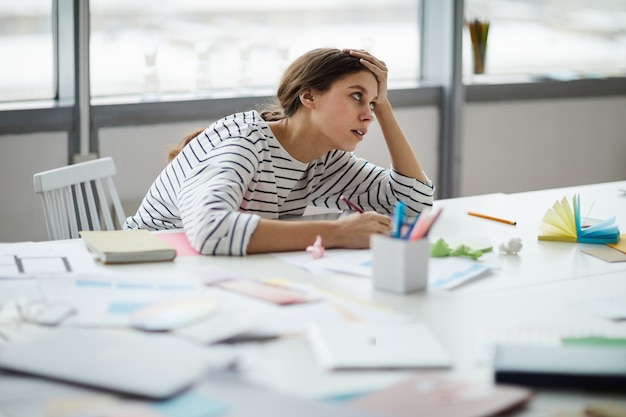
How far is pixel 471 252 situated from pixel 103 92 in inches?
83.1

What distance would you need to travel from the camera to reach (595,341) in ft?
4.44

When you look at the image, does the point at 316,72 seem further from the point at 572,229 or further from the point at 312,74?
the point at 572,229

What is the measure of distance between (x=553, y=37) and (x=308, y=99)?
284cm

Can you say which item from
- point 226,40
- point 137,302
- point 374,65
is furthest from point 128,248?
point 226,40

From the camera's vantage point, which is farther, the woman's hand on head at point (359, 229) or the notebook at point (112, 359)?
the woman's hand on head at point (359, 229)

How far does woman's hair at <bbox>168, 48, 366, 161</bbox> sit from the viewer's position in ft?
7.52

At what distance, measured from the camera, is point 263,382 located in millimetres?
1183

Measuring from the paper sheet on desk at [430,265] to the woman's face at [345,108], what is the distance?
469 mm

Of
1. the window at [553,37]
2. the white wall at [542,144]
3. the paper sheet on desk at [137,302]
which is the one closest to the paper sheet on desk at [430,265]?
the paper sheet on desk at [137,302]

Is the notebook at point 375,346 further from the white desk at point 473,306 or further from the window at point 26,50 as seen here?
the window at point 26,50

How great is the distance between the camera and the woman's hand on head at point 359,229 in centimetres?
194

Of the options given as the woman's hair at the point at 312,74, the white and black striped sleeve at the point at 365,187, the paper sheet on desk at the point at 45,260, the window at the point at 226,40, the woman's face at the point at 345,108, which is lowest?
the paper sheet on desk at the point at 45,260

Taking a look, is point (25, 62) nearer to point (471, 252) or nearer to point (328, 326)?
point (471, 252)

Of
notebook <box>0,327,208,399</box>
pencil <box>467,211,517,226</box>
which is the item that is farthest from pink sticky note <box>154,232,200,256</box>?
pencil <box>467,211,517,226</box>
